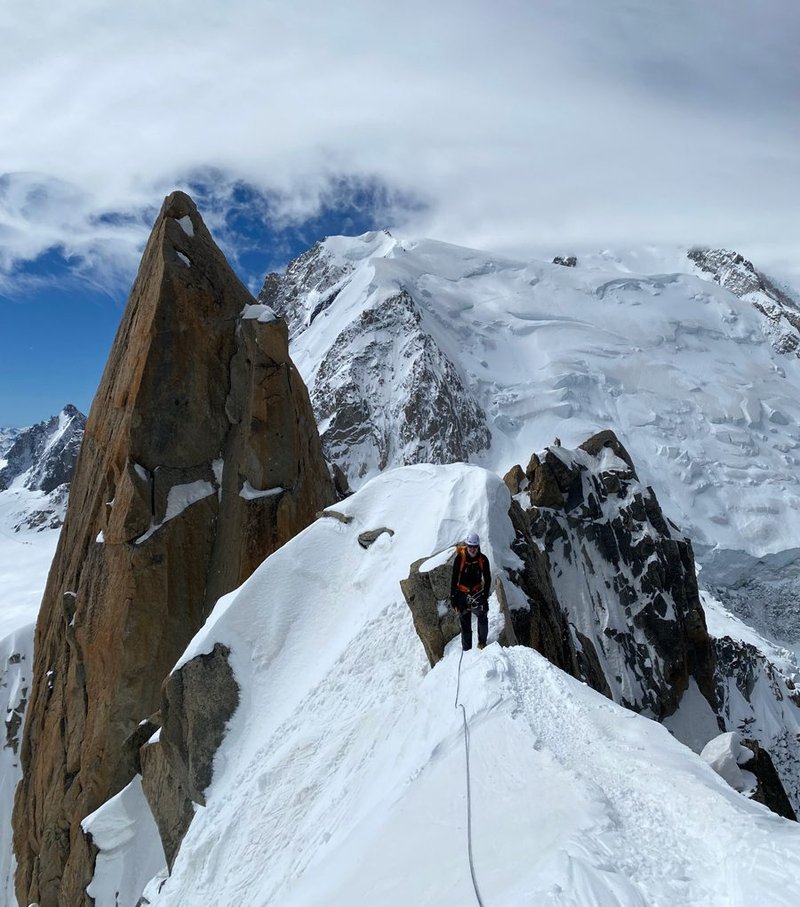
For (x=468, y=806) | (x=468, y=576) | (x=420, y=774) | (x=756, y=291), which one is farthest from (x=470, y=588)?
(x=756, y=291)

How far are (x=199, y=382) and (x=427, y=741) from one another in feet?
49.3

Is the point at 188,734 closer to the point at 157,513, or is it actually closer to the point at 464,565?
the point at 464,565

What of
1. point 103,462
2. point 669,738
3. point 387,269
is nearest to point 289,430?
point 103,462

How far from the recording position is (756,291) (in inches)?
6166

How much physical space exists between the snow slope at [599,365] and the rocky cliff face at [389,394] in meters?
0.56

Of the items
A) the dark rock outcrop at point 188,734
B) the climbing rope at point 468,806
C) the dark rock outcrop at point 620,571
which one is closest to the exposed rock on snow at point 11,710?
the dark rock outcrop at point 188,734

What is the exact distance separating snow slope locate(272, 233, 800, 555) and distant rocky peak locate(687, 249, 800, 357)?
2.30 metres

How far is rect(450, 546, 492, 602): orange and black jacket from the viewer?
10.1 m

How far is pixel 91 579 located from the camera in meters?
20.7

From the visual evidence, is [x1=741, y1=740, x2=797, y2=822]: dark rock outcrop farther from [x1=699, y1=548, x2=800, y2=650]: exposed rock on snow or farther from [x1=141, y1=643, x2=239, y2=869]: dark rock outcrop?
[x1=699, y1=548, x2=800, y2=650]: exposed rock on snow

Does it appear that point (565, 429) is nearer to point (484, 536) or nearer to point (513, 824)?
point (484, 536)

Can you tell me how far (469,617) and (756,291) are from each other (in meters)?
171

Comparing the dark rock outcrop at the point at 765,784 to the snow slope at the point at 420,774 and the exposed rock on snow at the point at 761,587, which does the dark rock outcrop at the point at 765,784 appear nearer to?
the snow slope at the point at 420,774

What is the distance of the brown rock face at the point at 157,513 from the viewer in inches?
752
